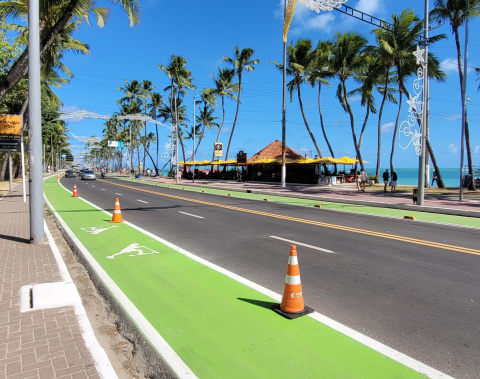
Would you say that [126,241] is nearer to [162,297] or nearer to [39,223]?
[39,223]

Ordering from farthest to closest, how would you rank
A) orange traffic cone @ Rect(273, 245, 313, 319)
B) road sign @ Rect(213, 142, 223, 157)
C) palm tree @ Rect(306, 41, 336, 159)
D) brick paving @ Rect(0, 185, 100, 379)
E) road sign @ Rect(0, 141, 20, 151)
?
road sign @ Rect(213, 142, 223, 157)
palm tree @ Rect(306, 41, 336, 159)
road sign @ Rect(0, 141, 20, 151)
orange traffic cone @ Rect(273, 245, 313, 319)
brick paving @ Rect(0, 185, 100, 379)

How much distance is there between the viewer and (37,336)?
3668mm

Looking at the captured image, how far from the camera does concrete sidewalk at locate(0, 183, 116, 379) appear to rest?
312 centimetres

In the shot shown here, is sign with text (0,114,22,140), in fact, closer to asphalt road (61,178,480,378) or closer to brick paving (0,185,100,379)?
asphalt road (61,178,480,378)

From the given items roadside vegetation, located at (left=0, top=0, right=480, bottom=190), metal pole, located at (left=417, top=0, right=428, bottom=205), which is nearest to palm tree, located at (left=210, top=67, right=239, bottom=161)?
roadside vegetation, located at (left=0, top=0, right=480, bottom=190)

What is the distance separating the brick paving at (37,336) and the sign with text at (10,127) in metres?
13.7

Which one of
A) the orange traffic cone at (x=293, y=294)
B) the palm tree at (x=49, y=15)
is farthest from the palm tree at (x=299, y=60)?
the orange traffic cone at (x=293, y=294)

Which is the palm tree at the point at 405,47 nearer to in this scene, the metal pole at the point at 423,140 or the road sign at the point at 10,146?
the metal pole at the point at 423,140

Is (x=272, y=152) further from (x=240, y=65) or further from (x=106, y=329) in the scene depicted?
(x=106, y=329)

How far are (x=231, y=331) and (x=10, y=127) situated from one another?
719 inches

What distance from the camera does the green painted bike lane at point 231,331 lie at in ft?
10.2

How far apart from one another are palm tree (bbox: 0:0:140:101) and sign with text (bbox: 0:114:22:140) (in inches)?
232

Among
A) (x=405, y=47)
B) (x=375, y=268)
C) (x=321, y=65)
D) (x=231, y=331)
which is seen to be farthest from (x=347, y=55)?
(x=231, y=331)

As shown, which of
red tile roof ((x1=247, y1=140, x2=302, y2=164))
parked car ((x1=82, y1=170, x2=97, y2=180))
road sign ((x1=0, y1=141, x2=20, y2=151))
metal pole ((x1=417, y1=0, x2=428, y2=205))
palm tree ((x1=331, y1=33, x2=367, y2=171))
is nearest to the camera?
metal pole ((x1=417, y1=0, x2=428, y2=205))
